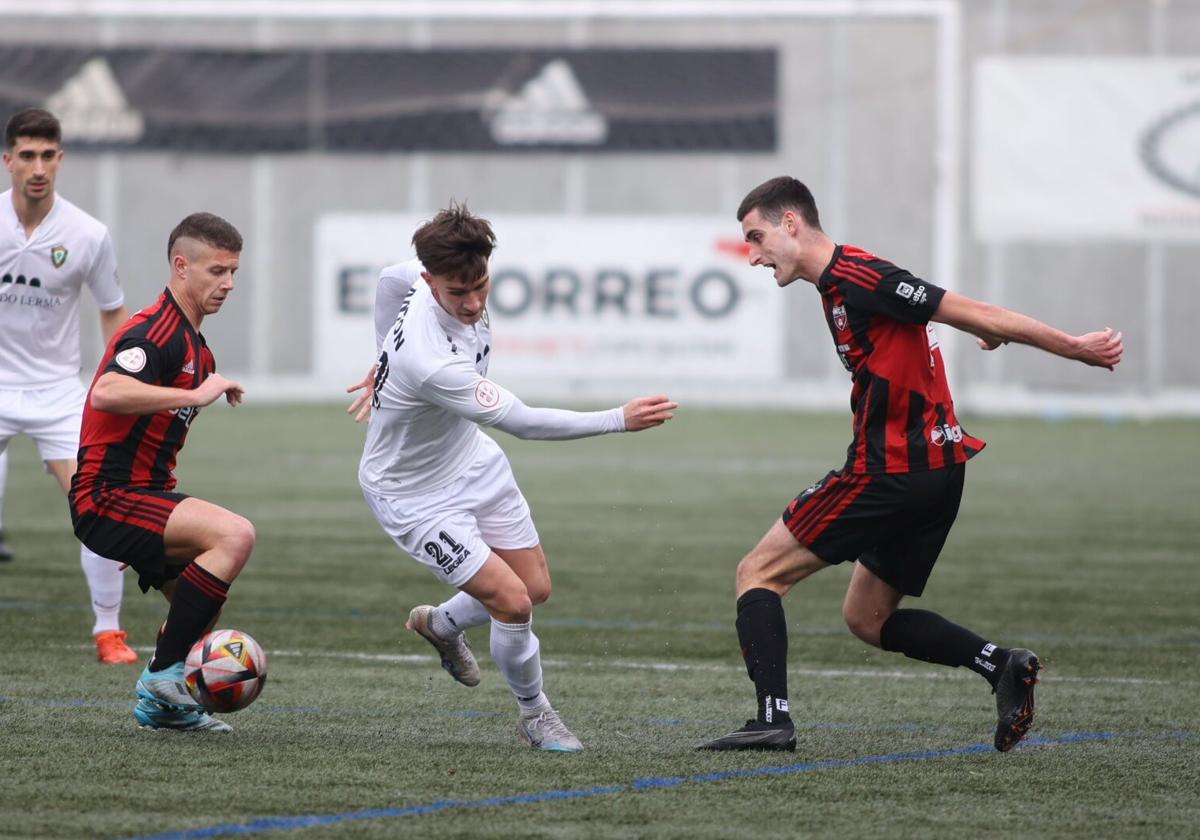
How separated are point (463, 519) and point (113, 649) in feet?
7.45

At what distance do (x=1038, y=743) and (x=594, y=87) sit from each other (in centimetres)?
2196

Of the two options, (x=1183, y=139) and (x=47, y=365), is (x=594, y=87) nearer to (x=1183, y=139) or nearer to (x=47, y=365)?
(x=1183, y=139)

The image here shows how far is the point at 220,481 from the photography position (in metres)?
15.9

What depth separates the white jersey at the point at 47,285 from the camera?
8398mm

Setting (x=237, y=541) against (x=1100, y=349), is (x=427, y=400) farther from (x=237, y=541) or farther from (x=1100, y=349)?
(x=1100, y=349)

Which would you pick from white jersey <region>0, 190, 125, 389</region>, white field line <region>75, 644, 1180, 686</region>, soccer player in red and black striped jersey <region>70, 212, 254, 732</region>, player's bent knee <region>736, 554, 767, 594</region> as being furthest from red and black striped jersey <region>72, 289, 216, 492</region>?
white jersey <region>0, 190, 125, 389</region>

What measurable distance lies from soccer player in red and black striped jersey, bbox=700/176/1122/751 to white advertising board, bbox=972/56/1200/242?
21.7 metres

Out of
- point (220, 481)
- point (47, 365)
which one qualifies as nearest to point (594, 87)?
point (220, 481)

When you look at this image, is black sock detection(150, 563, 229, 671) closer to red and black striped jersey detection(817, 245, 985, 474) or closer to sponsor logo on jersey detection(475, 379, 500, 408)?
sponsor logo on jersey detection(475, 379, 500, 408)

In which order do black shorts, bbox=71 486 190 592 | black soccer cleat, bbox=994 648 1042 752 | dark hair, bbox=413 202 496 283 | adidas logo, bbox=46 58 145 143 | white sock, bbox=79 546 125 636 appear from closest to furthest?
dark hair, bbox=413 202 496 283
black soccer cleat, bbox=994 648 1042 752
black shorts, bbox=71 486 190 592
white sock, bbox=79 546 125 636
adidas logo, bbox=46 58 145 143

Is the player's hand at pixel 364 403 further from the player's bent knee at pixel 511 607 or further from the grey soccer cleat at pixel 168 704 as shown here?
the grey soccer cleat at pixel 168 704

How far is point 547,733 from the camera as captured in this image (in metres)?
6.06

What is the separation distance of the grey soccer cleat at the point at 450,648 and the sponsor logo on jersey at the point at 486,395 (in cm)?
112

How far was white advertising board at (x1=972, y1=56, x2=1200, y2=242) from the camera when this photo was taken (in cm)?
2681
